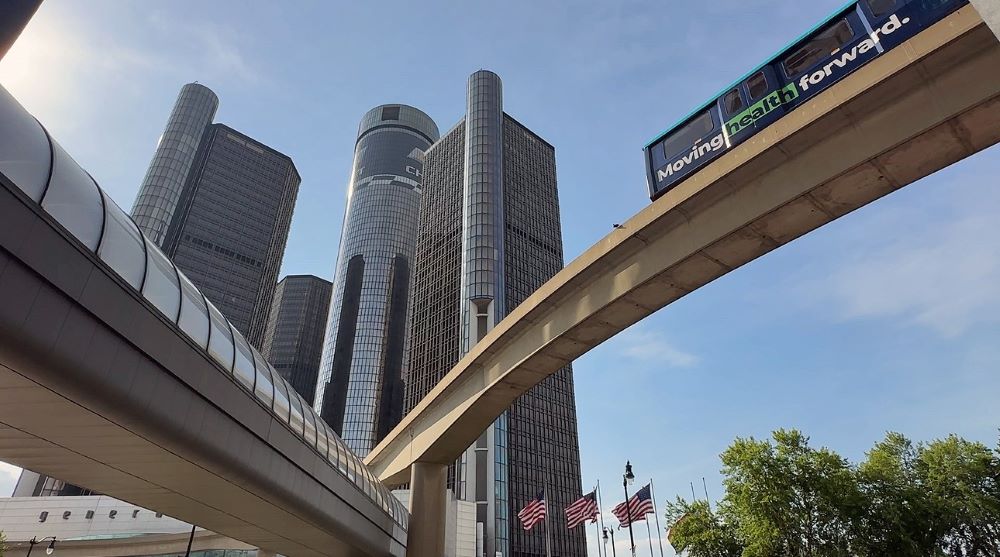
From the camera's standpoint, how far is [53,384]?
32.6 feet

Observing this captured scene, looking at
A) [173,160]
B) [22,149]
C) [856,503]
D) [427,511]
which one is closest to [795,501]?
[856,503]

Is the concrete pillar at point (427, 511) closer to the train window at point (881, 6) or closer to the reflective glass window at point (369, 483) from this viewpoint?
the reflective glass window at point (369, 483)

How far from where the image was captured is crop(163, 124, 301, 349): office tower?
15838cm

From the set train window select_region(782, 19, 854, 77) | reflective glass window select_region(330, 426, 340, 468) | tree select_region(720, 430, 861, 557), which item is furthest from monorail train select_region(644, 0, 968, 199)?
tree select_region(720, 430, 861, 557)

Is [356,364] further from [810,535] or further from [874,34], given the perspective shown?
[874,34]

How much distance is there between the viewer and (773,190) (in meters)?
15.1

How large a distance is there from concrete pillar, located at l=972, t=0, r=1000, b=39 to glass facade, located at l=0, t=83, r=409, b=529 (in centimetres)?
1373

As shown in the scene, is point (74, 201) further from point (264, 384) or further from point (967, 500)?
point (967, 500)

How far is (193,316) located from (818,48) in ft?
55.6

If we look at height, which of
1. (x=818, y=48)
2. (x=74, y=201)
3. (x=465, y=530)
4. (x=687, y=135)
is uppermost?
(x=687, y=135)

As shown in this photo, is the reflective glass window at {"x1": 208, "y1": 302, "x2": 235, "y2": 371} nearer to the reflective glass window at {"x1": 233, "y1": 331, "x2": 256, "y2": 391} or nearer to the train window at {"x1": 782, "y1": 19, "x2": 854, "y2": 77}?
the reflective glass window at {"x1": 233, "y1": 331, "x2": 256, "y2": 391}

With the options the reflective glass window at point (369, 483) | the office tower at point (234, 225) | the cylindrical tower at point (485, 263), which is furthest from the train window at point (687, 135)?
the office tower at point (234, 225)

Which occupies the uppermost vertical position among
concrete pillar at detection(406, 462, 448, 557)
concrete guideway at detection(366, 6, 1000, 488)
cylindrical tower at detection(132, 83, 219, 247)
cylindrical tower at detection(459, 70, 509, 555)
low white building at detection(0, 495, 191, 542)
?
cylindrical tower at detection(132, 83, 219, 247)

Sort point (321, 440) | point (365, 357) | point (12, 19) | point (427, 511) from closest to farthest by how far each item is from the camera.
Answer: point (12, 19)
point (321, 440)
point (427, 511)
point (365, 357)
